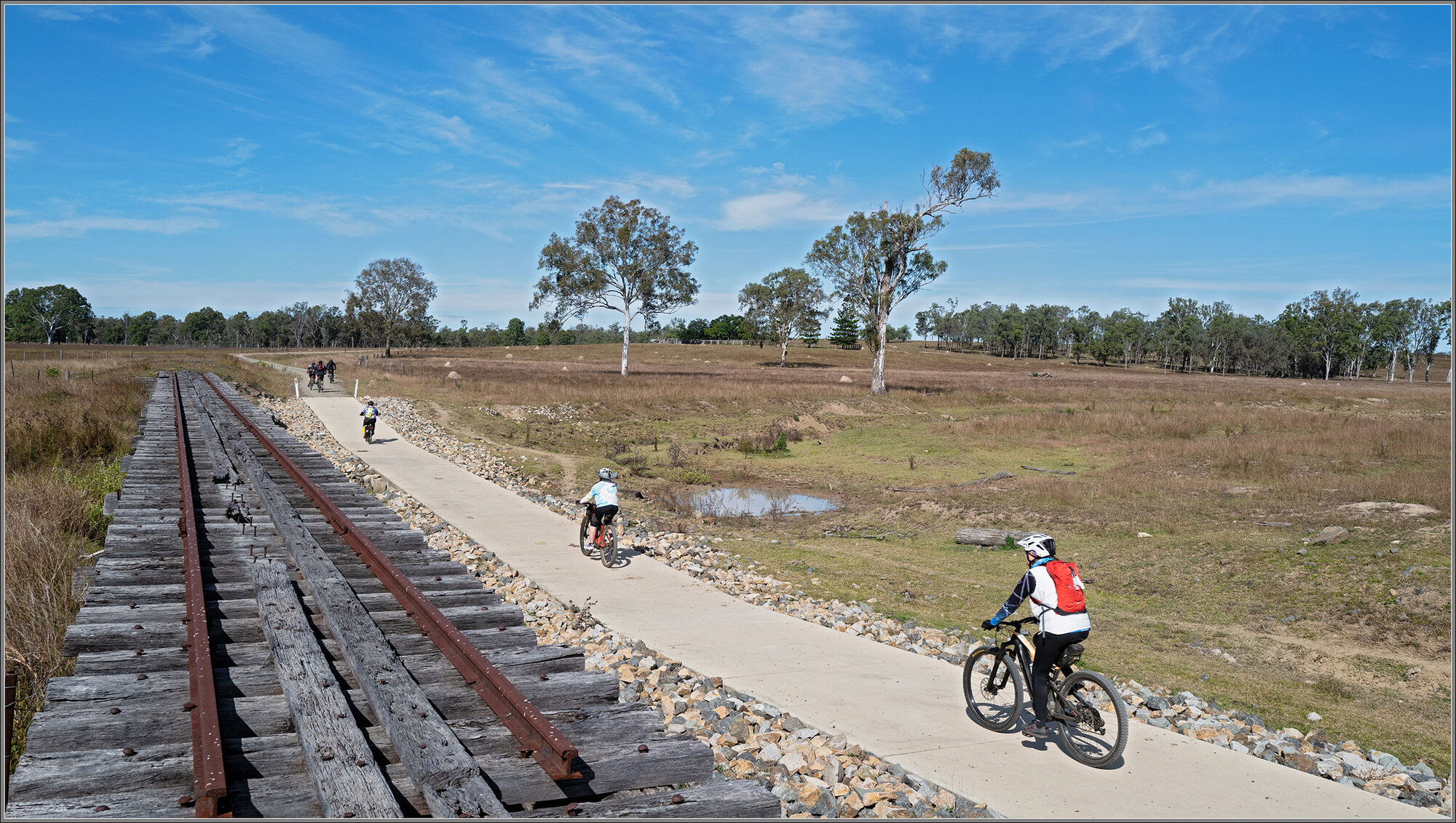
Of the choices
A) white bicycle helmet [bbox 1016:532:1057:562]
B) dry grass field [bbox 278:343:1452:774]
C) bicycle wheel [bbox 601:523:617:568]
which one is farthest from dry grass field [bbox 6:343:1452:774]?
white bicycle helmet [bbox 1016:532:1057:562]

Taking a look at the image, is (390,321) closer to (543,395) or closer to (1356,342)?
(543,395)

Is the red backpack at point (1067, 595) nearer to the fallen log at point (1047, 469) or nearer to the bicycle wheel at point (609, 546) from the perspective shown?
the bicycle wheel at point (609, 546)

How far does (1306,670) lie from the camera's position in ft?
28.7

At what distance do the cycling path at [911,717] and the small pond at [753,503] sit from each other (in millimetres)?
6596

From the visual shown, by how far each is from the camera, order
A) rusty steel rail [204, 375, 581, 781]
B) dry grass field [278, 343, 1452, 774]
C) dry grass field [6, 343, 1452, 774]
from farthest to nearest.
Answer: dry grass field [278, 343, 1452, 774]
dry grass field [6, 343, 1452, 774]
rusty steel rail [204, 375, 581, 781]

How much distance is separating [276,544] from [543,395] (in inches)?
1273

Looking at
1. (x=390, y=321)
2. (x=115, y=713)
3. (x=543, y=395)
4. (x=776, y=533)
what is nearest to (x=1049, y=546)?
(x=115, y=713)

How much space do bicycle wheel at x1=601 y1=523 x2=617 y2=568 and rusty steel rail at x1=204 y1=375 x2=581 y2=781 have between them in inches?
127

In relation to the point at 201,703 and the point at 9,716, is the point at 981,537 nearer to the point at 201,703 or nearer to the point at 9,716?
the point at 201,703

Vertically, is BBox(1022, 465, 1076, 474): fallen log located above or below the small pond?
above

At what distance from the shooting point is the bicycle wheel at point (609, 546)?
11.1 meters

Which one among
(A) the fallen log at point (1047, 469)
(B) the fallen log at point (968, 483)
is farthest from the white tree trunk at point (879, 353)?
(B) the fallen log at point (968, 483)

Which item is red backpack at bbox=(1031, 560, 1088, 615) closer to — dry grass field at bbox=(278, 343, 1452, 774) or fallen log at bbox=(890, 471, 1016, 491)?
dry grass field at bbox=(278, 343, 1452, 774)

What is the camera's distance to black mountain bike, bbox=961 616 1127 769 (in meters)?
5.71
